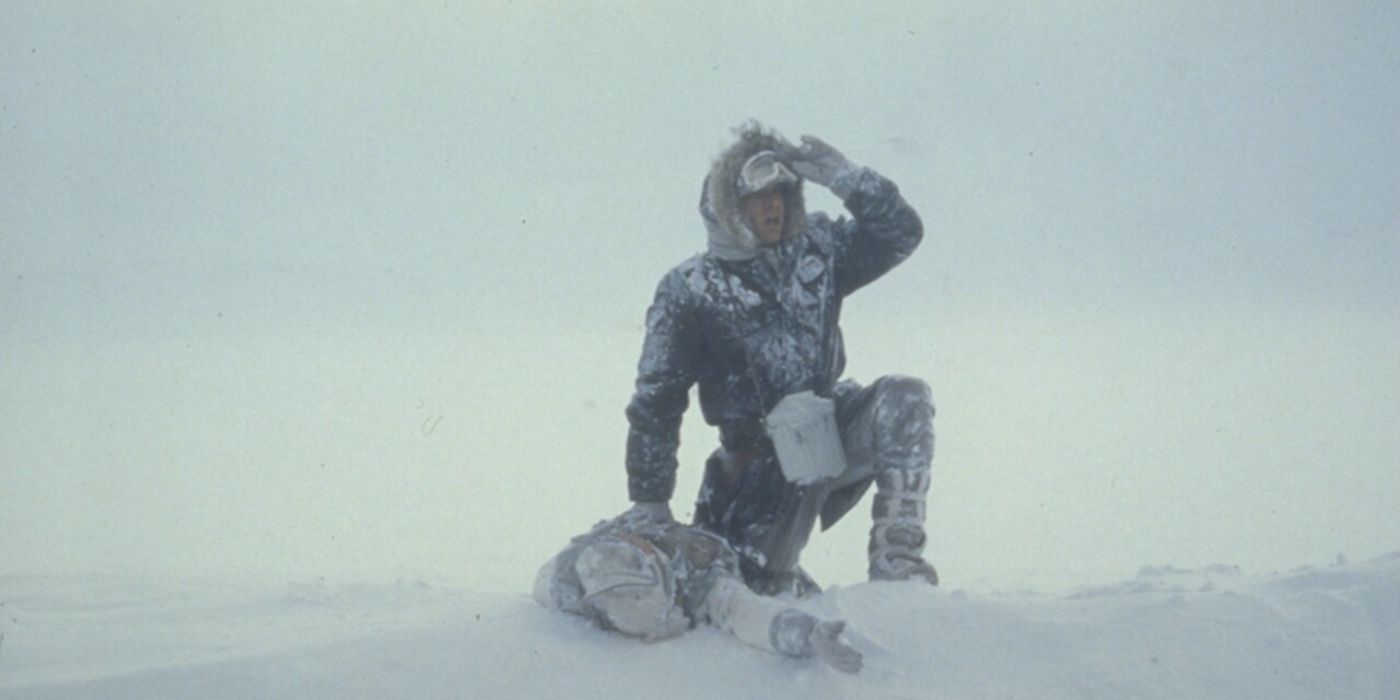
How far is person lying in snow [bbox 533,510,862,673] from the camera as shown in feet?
10.2

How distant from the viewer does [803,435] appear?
3.97 metres

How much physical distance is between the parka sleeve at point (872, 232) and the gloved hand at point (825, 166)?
0.08 feet

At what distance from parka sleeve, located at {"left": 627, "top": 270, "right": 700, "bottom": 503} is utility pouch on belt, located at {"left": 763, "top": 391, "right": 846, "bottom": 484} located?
32 cm

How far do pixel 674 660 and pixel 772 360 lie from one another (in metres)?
1.25

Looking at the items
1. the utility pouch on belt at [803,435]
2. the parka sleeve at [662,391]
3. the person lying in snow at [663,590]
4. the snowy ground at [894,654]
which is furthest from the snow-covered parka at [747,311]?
the snowy ground at [894,654]

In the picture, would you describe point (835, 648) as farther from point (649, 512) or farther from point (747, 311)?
point (747, 311)

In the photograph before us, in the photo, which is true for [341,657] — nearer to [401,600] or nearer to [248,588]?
[401,600]

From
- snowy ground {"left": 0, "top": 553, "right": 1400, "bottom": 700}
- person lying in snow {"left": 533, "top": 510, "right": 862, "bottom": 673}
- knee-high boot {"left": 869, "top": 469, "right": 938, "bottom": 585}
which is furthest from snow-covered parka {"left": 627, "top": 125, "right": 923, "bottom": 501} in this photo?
snowy ground {"left": 0, "top": 553, "right": 1400, "bottom": 700}

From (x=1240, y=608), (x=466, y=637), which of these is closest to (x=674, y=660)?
(x=466, y=637)

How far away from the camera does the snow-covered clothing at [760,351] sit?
4012mm

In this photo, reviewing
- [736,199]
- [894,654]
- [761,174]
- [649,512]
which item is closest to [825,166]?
[761,174]

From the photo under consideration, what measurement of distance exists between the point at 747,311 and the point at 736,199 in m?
0.39

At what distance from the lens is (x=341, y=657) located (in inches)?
125

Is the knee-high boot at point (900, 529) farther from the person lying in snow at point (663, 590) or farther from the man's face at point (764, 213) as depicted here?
the man's face at point (764, 213)
